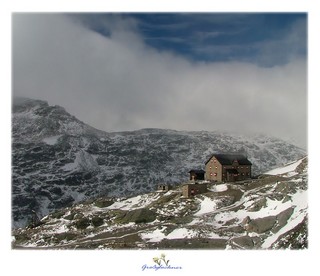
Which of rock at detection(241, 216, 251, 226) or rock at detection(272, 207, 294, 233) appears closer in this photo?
rock at detection(272, 207, 294, 233)

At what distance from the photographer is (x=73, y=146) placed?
93625 millimetres

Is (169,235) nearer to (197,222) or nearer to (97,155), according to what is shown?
(197,222)

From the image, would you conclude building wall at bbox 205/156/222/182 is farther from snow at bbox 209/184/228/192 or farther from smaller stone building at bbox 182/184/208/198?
smaller stone building at bbox 182/184/208/198

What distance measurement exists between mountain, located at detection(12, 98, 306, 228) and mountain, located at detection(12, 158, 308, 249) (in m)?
5.26

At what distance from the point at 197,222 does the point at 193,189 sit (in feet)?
25.0

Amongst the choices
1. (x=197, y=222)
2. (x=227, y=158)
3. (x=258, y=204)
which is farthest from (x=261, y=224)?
(x=227, y=158)

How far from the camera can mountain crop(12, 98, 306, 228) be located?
161 ft

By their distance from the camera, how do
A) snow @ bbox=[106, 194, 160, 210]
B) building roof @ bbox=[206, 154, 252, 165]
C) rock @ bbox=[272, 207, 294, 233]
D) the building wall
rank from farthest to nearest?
snow @ bbox=[106, 194, 160, 210]
the building wall
building roof @ bbox=[206, 154, 252, 165]
rock @ bbox=[272, 207, 294, 233]

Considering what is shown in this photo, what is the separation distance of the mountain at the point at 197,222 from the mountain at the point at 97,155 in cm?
526

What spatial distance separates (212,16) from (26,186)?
55.5m

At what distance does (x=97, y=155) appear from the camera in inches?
3797
